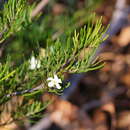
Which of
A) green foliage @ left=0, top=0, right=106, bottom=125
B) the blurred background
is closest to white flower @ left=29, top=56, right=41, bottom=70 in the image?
green foliage @ left=0, top=0, right=106, bottom=125

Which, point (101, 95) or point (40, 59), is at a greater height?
point (101, 95)

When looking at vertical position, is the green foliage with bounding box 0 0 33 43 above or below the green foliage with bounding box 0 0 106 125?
above

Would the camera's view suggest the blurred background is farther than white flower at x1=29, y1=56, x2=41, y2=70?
Yes

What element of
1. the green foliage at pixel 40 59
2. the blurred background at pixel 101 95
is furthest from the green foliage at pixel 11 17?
the blurred background at pixel 101 95

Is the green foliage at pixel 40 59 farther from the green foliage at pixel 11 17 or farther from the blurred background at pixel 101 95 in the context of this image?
the blurred background at pixel 101 95

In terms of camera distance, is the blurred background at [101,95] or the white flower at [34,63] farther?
the blurred background at [101,95]

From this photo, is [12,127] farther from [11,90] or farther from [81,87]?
[11,90]

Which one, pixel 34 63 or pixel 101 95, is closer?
pixel 34 63

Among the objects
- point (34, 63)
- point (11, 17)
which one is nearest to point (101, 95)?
point (34, 63)

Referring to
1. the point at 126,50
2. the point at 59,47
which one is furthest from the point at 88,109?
the point at 59,47

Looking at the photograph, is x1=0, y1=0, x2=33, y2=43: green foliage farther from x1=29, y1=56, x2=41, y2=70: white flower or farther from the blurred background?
the blurred background

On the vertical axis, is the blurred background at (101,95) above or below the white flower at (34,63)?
above

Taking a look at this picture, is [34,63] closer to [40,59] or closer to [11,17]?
[40,59]
